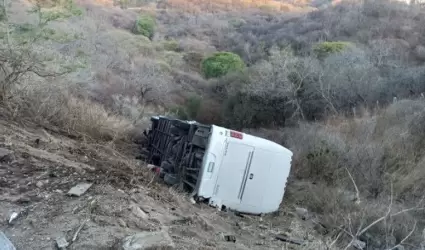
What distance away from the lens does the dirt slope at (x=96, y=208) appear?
4.50 meters

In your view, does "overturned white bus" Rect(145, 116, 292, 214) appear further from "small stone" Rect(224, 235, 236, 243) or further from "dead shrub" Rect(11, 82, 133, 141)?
"dead shrub" Rect(11, 82, 133, 141)

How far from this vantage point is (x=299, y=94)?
786 inches

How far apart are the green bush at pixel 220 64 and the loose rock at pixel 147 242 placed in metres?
28.1

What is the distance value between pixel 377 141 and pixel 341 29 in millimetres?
27978

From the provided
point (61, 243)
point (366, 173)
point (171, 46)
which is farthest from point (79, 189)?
point (171, 46)

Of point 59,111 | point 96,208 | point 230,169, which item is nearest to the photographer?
point 96,208

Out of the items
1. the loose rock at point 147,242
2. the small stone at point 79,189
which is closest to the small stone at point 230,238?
the loose rock at point 147,242

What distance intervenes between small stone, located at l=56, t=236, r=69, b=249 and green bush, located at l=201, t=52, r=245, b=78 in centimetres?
2807

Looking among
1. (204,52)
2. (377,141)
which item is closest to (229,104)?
(377,141)

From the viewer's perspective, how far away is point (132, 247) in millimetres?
3904

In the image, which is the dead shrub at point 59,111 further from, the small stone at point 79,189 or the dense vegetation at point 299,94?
the small stone at point 79,189

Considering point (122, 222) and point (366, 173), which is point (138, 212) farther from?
point (366, 173)

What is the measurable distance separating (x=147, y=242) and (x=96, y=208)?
1.22 metres

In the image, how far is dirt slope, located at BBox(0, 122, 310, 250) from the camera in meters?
4.50
